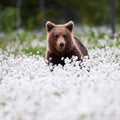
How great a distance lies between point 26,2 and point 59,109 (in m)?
38.6

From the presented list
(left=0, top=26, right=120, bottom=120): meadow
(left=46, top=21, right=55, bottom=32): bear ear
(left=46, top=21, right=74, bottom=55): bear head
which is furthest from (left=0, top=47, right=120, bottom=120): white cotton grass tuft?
(left=46, top=21, right=55, bottom=32): bear ear

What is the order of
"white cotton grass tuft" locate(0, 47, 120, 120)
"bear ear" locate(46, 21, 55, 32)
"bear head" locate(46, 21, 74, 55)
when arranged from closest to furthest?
"white cotton grass tuft" locate(0, 47, 120, 120)
"bear head" locate(46, 21, 74, 55)
"bear ear" locate(46, 21, 55, 32)

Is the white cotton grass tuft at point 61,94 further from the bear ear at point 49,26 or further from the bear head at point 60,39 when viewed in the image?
the bear ear at point 49,26

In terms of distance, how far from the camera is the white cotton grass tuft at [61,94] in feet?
20.7

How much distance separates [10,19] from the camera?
112 feet

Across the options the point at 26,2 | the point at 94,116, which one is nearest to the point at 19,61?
the point at 94,116

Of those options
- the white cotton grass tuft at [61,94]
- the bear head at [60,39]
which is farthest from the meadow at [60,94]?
the bear head at [60,39]

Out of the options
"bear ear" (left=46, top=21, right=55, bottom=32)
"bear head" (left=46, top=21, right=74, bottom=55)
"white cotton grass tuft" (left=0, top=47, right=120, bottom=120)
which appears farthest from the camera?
"bear ear" (left=46, top=21, right=55, bottom=32)

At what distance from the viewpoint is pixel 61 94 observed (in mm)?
7559

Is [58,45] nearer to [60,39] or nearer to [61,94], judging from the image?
[60,39]

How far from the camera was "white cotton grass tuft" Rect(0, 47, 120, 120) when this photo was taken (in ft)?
20.7

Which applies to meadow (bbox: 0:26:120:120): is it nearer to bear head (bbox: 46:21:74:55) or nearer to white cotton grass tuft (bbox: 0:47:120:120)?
white cotton grass tuft (bbox: 0:47:120:120)

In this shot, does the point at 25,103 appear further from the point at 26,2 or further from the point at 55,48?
the point at 26,2

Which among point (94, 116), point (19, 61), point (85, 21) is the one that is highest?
point (94, 116)
